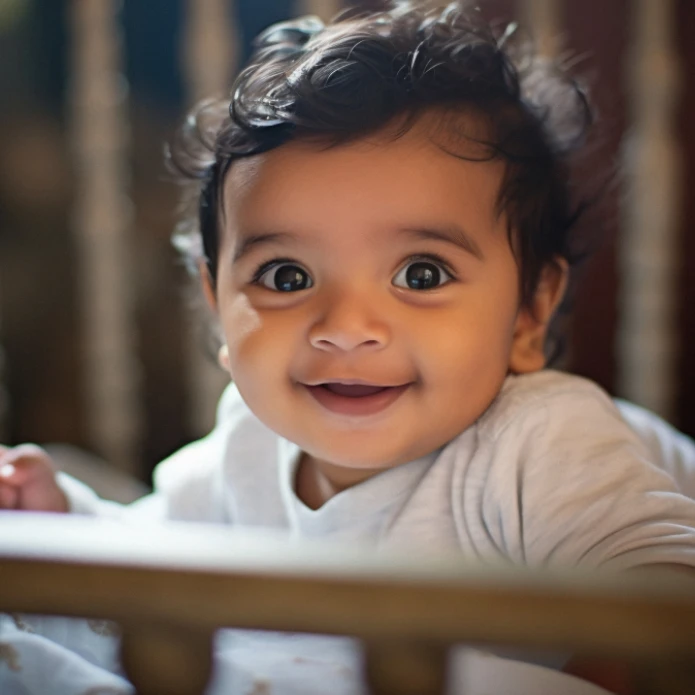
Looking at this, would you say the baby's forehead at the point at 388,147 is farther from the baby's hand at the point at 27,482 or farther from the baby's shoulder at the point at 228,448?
the baby's hand at the point at 27,482

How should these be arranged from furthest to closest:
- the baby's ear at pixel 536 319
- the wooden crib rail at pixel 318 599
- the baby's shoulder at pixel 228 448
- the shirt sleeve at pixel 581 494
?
the baby's shoulder at pixel 228 448 < the baby's ear at pixel 536 319 < the shirt sleeve at pixel 581 494 < the wooden crib rail at pixel 318 599

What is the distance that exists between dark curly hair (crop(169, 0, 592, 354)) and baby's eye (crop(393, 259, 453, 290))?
0.08 m

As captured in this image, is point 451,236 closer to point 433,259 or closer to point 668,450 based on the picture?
point 433,259

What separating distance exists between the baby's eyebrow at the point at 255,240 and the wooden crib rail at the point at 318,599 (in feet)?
0.81

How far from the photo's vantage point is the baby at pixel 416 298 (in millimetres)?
610


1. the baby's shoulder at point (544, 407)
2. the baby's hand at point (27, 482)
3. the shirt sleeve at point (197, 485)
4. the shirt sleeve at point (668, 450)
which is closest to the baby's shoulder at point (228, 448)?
the shirt sleeve at point (197, 485)

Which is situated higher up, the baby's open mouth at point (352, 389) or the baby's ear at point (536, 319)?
the baby's ear at point (536, 319)

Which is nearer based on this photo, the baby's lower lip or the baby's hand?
the baby's lower lip

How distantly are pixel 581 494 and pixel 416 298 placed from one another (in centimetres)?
18

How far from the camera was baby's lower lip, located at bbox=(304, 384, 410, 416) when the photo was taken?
63cm

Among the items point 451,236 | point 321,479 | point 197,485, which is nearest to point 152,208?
point 197,485

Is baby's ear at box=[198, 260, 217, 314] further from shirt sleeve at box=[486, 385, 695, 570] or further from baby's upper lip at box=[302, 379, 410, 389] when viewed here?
shirt sleeve at box=[486, 385, 695, 570]

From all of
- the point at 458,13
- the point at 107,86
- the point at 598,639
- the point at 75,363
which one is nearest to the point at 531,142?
the point at 458,13

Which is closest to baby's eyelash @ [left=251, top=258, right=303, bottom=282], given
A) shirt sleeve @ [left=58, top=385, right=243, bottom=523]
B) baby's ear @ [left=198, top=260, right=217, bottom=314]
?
baby's ear @ [left=198, top=260, right=217, bottom=314]
